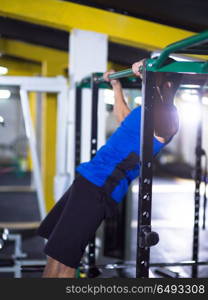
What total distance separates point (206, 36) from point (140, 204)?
826 mm

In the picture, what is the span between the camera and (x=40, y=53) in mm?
7789

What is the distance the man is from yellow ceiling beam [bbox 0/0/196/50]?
2.32 m

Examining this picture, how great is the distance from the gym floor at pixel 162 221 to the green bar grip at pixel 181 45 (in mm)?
2428

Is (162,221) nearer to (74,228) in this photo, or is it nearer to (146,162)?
(74,228)

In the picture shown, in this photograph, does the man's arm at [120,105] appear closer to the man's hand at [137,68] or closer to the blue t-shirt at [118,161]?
the blue t-shirt at [118,161]

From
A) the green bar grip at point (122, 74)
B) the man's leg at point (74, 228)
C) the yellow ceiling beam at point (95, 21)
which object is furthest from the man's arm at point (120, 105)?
the yellow ceiling beam at point (95, 21)

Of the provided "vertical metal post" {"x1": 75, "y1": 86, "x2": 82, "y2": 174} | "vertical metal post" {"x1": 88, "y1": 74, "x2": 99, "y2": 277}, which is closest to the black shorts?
"vertical metal post" {"x1": 88, "y1": 74, "x2": 99, "y2": 277}

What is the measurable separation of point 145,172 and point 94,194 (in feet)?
1.51

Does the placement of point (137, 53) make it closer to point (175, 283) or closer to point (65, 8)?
point (65, 8)

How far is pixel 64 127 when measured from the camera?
196 inches

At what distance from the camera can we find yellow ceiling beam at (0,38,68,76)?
24.5 ft

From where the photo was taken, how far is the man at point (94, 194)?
2.36m

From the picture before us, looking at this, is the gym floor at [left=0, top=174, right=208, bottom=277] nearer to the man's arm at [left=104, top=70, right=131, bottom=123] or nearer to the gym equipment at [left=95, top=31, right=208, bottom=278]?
the man's arm at [left=104, top=70, right=131, bottom=123]

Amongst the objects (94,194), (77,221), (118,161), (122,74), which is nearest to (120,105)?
(122,74)
